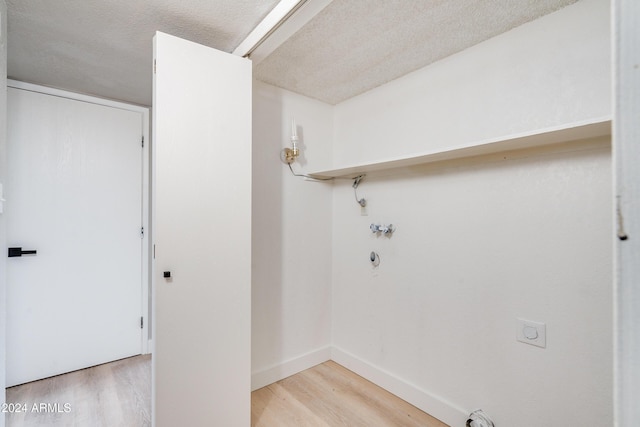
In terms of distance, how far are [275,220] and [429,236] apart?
1122 mm

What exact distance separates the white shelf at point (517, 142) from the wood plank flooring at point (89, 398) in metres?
2.15

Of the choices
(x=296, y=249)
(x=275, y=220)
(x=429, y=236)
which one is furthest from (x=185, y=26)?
(x=429, y=236)

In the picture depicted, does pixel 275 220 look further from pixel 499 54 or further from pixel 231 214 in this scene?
pixel 499 54

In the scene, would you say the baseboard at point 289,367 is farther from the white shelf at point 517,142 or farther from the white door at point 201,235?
the white shelf at point 517,142

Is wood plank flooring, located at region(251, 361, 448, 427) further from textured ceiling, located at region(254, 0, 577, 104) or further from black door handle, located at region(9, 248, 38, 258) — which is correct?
textured ceiling, located at region(254, 0, 577, 104)

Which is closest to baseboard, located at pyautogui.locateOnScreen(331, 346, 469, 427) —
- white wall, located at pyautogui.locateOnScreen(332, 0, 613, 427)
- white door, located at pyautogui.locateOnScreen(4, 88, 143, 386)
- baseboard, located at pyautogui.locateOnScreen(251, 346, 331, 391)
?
white wall, located at pyautogui.locateOnScreen(332, 0, 613, 427)

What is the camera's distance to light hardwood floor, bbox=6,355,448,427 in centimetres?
173

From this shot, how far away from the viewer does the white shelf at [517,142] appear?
3.72ft

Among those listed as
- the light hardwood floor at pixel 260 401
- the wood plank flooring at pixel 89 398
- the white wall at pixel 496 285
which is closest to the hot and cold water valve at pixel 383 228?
the white wall at pixel 496 285

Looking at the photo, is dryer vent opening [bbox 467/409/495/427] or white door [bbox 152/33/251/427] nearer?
white door [bbox 152/33/251/427]

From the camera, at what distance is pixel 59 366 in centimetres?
221

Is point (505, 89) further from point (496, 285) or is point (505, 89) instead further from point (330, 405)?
point (330, 405)

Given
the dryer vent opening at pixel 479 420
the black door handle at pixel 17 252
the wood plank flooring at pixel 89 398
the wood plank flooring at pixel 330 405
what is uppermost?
the black door handle at pixel 17 252

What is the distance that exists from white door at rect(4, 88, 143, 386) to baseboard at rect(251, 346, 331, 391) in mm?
1254
